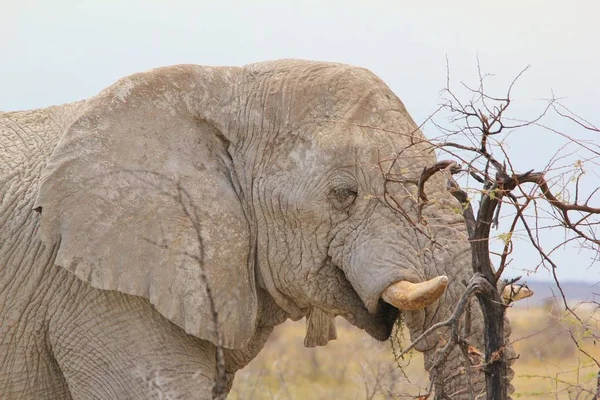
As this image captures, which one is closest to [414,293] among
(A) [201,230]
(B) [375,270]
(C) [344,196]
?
(B) [375,270]

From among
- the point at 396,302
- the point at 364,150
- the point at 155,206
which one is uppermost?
the point at 364,150

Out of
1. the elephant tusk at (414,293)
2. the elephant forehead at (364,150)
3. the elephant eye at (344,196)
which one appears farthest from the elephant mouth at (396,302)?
the elephant forehead at (364,150)

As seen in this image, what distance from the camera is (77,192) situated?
17.9 ft

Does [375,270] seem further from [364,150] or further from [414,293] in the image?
[364,150]

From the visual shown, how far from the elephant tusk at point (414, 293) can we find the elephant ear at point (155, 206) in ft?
2.56

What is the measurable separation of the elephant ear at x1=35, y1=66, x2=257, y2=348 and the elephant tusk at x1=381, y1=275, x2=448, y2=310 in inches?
30.7

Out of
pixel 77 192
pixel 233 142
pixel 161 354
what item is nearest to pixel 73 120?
pixel 77 192

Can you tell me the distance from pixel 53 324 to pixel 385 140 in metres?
1.79

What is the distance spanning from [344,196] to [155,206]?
0.87m

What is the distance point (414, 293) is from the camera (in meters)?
5.00

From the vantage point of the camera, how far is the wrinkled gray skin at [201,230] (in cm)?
539

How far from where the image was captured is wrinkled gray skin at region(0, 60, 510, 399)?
5.39m

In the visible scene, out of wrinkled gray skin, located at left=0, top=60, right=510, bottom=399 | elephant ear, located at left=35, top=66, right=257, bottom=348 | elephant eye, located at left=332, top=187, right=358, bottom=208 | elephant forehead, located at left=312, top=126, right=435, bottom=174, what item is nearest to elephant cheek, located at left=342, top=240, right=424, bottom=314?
wrinkled gray skin, located at left=0, top=60, right=510, bottom=399

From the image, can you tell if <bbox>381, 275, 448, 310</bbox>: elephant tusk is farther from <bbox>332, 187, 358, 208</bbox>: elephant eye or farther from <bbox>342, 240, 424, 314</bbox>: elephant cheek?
<bbox>332, 187, 358, 208</bbox>: elephant eye
